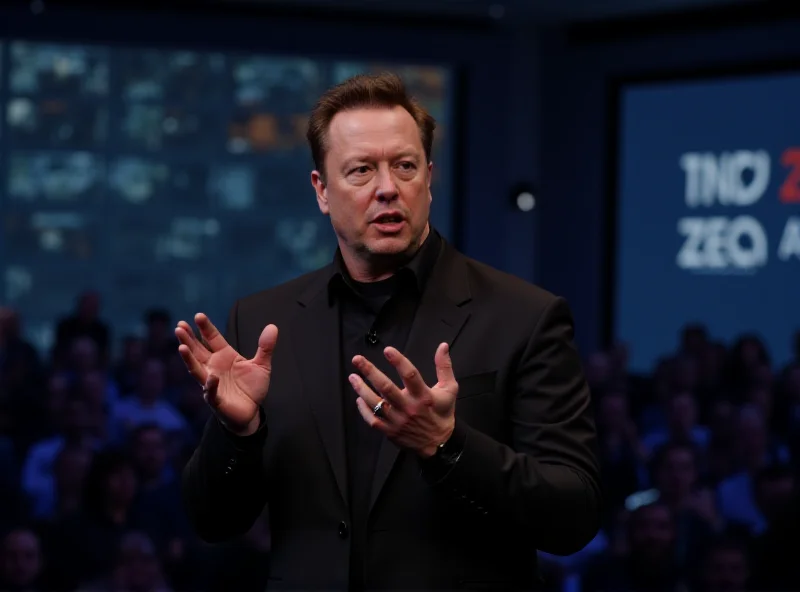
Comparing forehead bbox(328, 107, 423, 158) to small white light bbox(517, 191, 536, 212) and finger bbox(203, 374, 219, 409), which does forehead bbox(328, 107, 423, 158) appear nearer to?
finger bbox(203, 374, 219, 409)

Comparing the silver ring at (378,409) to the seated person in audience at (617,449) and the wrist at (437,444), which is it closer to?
the wrist at (437,444)

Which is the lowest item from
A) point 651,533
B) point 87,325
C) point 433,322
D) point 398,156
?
point 651,533

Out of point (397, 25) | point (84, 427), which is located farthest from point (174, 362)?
point (397, 25)

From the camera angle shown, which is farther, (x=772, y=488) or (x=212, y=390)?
(x=772, y=488)

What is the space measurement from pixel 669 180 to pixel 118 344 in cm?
428

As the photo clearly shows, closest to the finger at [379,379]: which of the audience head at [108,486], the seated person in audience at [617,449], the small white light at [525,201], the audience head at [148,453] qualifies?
the audience head at [108,486]

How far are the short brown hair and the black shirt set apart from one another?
0.54 feet

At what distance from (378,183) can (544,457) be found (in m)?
0.45

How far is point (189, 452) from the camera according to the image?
5746mm

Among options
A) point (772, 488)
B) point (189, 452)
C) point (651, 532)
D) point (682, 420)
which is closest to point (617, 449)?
point (682, 420)

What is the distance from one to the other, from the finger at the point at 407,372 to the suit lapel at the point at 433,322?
0.64ft

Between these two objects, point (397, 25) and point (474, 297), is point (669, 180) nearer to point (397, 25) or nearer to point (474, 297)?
point (397, 25)

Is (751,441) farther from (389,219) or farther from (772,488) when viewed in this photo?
(389,219)

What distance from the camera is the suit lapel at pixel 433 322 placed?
173 centimetres
